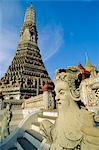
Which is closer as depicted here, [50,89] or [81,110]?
[81,110]

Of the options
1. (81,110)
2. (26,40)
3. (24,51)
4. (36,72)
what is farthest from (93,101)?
(26,40)

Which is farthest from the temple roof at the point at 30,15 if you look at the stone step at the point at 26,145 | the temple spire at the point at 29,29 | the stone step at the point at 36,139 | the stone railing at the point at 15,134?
the stone step at the point at 36,139

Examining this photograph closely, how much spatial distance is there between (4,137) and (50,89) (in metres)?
5.15

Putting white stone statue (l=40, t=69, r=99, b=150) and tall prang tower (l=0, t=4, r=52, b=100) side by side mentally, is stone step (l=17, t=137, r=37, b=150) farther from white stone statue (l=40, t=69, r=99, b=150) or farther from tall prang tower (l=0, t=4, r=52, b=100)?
tall prang tower (l=0, t=4, r=52, b=100)

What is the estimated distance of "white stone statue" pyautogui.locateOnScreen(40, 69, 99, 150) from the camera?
6.40 feet

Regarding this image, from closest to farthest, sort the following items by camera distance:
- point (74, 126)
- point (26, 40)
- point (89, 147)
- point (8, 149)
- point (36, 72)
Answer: point (89, 147)
point (74, 126)
point (8, 149)
point (36, 72)
point (26, 40)

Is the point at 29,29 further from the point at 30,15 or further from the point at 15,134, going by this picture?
the point at 15,134

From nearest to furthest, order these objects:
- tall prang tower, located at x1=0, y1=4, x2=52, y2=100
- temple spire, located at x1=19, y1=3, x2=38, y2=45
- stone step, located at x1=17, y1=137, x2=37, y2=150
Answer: stone step, located at x1=17, y1=137, x2=37, y2=150 → tall prang tower, located at x1=0, y1=4, x2=52, y2=100 → temple spire, located at x1=19, y1=3, x2=38, y2=45

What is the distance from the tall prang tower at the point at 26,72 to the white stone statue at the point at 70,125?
35065 mm

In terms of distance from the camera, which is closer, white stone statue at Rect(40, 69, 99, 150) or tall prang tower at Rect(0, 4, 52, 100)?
white stone statue at Rect(40, 69, 99, 150)

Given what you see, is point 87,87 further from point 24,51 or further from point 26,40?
point 26,40

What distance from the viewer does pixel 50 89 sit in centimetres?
1335

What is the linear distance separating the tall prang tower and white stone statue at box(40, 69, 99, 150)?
35065mm

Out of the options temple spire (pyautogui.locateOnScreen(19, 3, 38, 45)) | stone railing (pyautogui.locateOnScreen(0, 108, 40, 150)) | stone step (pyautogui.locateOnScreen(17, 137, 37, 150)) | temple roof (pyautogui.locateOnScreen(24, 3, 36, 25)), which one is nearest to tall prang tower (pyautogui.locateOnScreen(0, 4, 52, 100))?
temple spire (pyautogui.locateOnScreen(19, 3, 38, 45))
